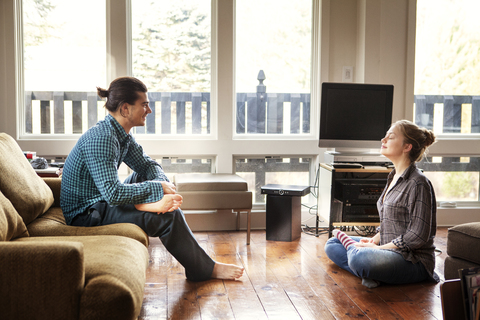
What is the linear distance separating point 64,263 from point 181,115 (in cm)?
285

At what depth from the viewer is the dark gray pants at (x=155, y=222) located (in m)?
2.28

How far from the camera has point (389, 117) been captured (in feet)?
11.8

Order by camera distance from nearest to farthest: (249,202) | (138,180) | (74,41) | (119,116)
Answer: (119,116) → (138,180) → (249,202) → (74,41)

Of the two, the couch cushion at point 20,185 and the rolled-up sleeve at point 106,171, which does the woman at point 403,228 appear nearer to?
the rolled-up sleeve at point 106,171

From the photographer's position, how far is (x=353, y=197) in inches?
135

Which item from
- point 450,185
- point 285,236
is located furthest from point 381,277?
point 450,185

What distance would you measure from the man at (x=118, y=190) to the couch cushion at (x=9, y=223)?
372mm

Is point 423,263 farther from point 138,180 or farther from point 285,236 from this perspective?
point 138,180

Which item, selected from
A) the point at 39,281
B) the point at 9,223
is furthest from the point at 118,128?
the point at 39,281

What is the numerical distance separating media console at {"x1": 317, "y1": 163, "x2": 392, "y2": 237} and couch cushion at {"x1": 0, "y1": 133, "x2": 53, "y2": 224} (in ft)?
6.73

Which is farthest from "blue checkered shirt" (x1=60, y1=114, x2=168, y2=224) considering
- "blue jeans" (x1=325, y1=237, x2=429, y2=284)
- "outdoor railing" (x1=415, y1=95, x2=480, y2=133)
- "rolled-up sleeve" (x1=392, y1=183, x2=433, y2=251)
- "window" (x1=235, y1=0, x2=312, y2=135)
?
A: "outdoor railing" (x1=415, y1=95, x2=480, y2=133)

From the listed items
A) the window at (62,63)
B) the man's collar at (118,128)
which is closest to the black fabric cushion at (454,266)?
the man's collar at (118,128)

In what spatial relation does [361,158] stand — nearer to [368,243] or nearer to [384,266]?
[368,243]

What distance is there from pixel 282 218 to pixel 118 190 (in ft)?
5.66
